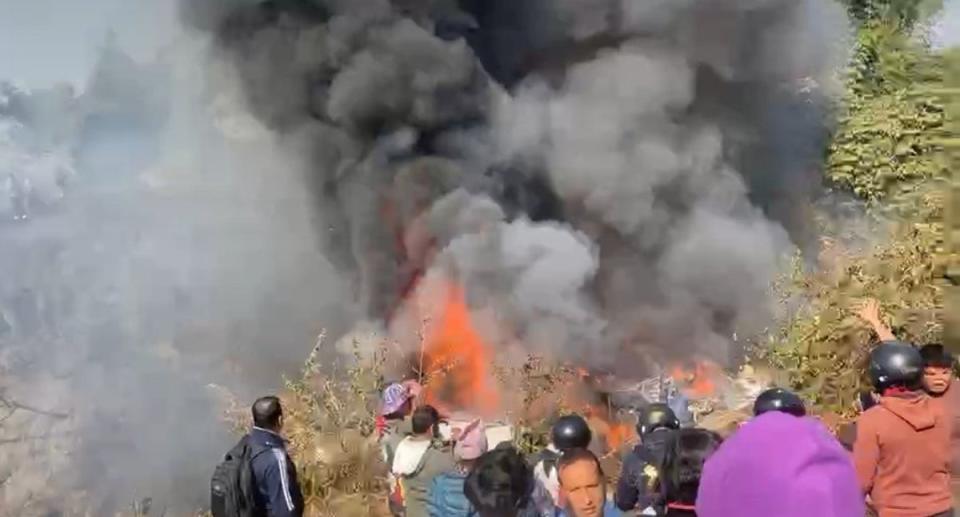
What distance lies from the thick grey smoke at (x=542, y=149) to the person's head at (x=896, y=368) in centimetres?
1289

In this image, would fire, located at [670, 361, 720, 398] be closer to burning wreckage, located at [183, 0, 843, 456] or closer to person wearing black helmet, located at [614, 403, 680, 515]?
burning wreckage, located at [183, 0, 843, 456]

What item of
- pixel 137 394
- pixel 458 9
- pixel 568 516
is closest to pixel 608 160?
pixel 458 9

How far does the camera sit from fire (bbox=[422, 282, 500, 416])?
15250 mm

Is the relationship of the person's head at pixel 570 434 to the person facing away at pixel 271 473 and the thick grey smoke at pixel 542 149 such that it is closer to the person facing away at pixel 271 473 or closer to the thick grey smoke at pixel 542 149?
the person facing away at pixel 271 473

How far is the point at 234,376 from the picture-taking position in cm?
1681

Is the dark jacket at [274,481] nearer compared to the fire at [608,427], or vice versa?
the dark jacket at [274,481]

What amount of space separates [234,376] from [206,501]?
551cm

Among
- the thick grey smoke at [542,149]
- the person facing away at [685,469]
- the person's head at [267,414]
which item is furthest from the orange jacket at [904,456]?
the thick grey smoke at [542,149]

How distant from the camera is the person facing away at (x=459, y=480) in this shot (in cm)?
516

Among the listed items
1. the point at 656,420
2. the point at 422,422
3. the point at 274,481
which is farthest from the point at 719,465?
the point at 422,422

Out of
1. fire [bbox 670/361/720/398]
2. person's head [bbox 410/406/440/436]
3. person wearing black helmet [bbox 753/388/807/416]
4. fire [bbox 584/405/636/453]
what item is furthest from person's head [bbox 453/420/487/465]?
fire [bbox 670/361/720/398]

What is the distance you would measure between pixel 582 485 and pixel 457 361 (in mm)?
11280

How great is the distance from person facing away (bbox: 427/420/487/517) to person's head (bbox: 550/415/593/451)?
0.35m

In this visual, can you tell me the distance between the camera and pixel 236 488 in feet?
16.4
